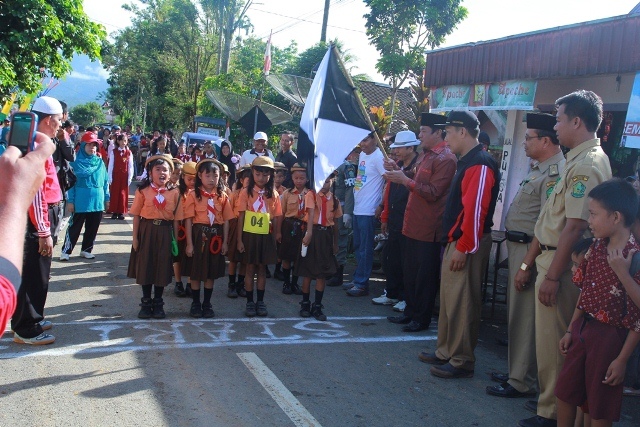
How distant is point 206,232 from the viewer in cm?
671

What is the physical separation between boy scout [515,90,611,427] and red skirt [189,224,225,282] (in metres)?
3.47

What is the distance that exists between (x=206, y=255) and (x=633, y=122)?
16.8ft

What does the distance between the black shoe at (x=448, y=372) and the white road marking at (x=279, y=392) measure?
1357mm

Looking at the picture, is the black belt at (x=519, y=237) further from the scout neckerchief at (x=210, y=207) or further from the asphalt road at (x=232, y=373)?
the scout neckerchief at (x=210, y=207)

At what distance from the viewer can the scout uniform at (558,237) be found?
4.09 meters

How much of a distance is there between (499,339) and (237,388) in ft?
10.6

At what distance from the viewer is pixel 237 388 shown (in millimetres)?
4715

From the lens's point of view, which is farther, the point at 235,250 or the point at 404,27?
the point at 404,27

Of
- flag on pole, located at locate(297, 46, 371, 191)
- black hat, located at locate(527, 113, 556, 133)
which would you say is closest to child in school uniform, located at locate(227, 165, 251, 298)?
flag on pole, located at locate(297, 46, 371, 191)

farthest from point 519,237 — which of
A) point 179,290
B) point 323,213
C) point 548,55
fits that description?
point 548,55

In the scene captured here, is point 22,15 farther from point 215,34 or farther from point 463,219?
point 215,34

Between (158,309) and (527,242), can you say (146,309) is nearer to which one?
(158,309)

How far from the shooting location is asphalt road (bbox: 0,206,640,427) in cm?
428

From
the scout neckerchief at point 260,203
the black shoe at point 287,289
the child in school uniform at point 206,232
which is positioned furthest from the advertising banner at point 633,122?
the child in school uniform at point 206,232
